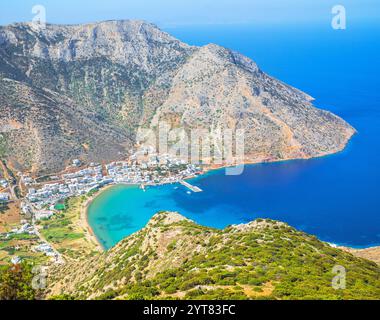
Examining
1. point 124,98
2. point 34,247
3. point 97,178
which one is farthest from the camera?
point 124,98

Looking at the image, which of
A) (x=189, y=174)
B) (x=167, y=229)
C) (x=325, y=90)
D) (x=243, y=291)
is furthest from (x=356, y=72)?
(x=243, y=291)

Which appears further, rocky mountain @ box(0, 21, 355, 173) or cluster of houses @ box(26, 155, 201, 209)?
rocky mountain @ box(0, 21, 355, 173)

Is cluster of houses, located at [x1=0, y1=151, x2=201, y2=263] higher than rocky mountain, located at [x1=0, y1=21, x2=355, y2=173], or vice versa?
rocky mountain, located at [x1=0, y1=21, x2=355, y2=173]

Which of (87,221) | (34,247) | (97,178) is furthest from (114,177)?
(34,247)

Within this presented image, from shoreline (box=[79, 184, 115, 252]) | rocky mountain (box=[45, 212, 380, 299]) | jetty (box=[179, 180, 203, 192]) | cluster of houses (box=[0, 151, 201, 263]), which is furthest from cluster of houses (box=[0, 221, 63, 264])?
jetty (box=[179, 180, 203, 192])

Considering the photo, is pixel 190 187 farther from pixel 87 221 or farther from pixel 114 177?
pixel 87 221

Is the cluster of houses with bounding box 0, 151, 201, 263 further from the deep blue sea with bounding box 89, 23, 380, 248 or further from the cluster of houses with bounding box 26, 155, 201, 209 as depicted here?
the deep blue sea with bounding box 89, 23, 380, 248

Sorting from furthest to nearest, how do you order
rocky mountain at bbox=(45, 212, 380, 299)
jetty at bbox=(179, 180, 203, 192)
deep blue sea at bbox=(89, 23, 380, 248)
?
jetty at bbox=(179, 180, 203, 192)
deep blue sea at bbox=(89, 23, 380, 248)
rocky mountain at bbox=(45, 212, 380, 299)
